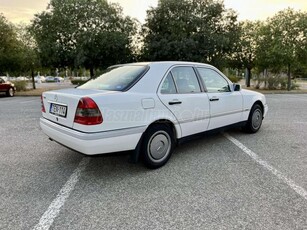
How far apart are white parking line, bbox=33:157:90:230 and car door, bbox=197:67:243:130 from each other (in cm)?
236

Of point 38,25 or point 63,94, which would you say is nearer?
point 63,94

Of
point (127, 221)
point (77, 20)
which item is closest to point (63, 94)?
point (127, 221)

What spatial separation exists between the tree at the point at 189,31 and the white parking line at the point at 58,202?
14083 mm

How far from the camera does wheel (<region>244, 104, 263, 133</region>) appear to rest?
5238 mm

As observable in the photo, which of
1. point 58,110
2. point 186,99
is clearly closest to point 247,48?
point 186,99

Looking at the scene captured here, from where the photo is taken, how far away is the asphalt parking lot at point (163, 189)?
2303 millimetres

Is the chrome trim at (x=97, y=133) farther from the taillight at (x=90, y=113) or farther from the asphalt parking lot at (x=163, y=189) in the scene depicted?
the asphalt parking lot at (x=163, y=189)

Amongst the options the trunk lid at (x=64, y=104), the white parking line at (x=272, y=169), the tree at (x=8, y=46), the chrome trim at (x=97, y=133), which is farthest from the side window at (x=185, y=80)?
the tree at (x=8, y=46)

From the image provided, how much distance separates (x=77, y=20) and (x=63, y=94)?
15.4 meters

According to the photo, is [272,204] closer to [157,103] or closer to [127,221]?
[127,221]

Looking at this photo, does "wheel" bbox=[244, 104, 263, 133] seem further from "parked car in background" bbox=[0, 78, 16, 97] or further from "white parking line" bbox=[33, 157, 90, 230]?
"parked car in background" bbox=[0, 78, 16, 97]

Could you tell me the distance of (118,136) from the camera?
302cm

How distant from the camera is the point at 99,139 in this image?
2893 millimetres

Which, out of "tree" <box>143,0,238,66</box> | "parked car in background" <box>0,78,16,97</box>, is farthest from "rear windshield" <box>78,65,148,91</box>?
"parked car in background" <box>0,78,16,97</box>
